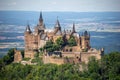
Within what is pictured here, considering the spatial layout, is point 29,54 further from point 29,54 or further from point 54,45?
point 54,45

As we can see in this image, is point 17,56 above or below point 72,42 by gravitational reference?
below

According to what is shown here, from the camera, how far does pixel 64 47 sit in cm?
4041

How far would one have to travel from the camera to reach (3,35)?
70.6m

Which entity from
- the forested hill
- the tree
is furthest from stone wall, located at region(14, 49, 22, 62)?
the tree

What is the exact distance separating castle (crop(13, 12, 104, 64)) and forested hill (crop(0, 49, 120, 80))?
646 millimetres

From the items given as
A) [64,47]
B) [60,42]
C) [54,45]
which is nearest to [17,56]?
[54,45]

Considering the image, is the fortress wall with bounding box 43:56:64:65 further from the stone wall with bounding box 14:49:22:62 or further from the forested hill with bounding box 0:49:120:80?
the stone wall with bounding box 14:49:22:62

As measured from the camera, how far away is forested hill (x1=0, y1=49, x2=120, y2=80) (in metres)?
37.1

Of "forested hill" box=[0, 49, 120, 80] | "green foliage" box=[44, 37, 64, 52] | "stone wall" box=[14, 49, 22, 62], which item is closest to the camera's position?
"forested hill" box=[0, 49, 120, 80]

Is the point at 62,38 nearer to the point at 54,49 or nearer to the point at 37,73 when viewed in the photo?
the point at 54,49

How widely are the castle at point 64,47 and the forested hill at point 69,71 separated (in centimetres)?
65

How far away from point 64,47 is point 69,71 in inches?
134

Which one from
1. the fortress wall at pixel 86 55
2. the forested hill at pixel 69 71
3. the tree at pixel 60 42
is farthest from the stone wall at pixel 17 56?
the fortress wall at pixel 86 55

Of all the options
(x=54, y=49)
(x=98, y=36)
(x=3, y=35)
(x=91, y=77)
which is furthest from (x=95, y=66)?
(x=98, y=36)
